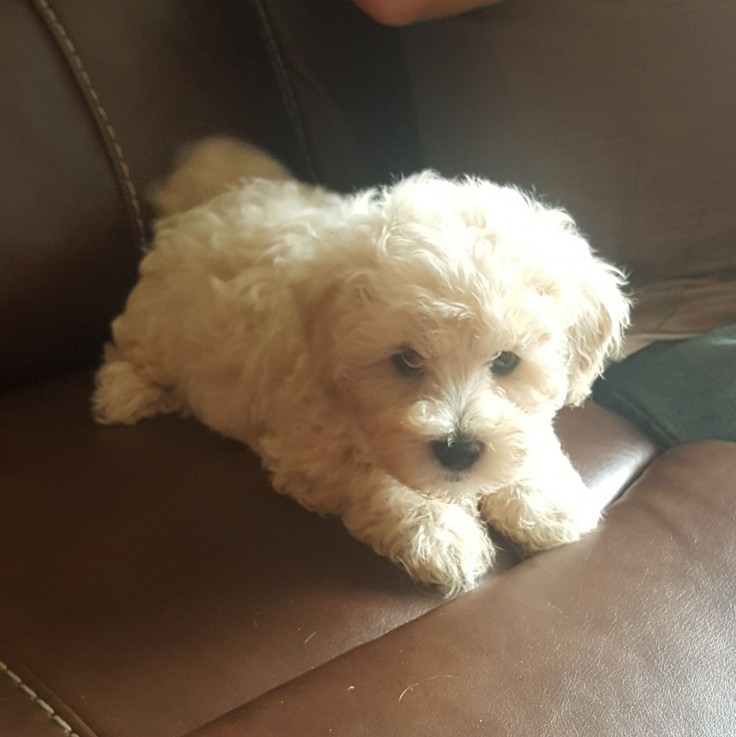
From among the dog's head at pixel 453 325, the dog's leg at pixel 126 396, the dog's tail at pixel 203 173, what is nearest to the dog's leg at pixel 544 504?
the dog's head at pixel 453 325

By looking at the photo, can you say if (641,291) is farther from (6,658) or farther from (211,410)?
(6,658)

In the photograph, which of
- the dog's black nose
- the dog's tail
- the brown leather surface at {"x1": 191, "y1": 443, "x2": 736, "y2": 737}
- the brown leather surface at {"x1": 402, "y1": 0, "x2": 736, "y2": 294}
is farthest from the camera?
the dog's tail

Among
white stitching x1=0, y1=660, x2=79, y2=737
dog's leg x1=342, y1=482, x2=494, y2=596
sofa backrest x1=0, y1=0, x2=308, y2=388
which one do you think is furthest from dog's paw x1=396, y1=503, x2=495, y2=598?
sofa backrest x1=0, y1=0, x2=308, y2=388

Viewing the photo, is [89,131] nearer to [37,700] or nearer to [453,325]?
[453,325]

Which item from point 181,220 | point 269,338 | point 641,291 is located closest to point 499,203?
point 269,338

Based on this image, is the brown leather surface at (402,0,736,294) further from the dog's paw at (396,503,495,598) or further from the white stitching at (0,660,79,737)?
the white stitching at (0,660,79,737)

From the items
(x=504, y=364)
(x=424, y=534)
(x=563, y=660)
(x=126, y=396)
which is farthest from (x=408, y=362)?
(x=126, y=396)

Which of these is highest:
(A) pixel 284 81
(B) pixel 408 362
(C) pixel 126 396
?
(A) pixel 284 81
